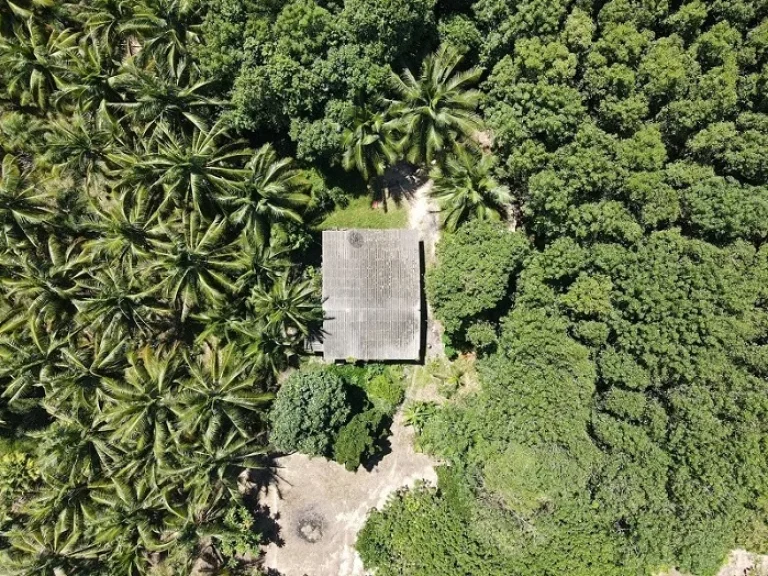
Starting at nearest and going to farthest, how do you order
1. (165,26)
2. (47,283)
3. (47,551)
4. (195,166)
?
(195,166) < (165,26) < (47,283) < (47,551)

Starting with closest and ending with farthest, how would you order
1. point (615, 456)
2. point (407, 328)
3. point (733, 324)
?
point (733, 324) → point (615, 456) → point (407, 328)

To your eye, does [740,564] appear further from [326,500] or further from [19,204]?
[19,204]

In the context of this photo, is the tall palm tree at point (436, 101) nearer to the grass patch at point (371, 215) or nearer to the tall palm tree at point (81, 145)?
the grass patch at point (371, 215)

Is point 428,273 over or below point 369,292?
over

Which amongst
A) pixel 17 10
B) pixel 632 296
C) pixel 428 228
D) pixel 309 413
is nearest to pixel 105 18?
pixel 17 10

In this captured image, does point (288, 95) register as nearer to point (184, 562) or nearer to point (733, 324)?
point (733, 324)

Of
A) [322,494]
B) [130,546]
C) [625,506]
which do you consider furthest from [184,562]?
[625,506]

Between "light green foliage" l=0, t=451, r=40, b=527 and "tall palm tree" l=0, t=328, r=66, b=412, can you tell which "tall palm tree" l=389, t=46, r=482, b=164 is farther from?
"light green foliage" l=0, t=451, r=40, b=527
